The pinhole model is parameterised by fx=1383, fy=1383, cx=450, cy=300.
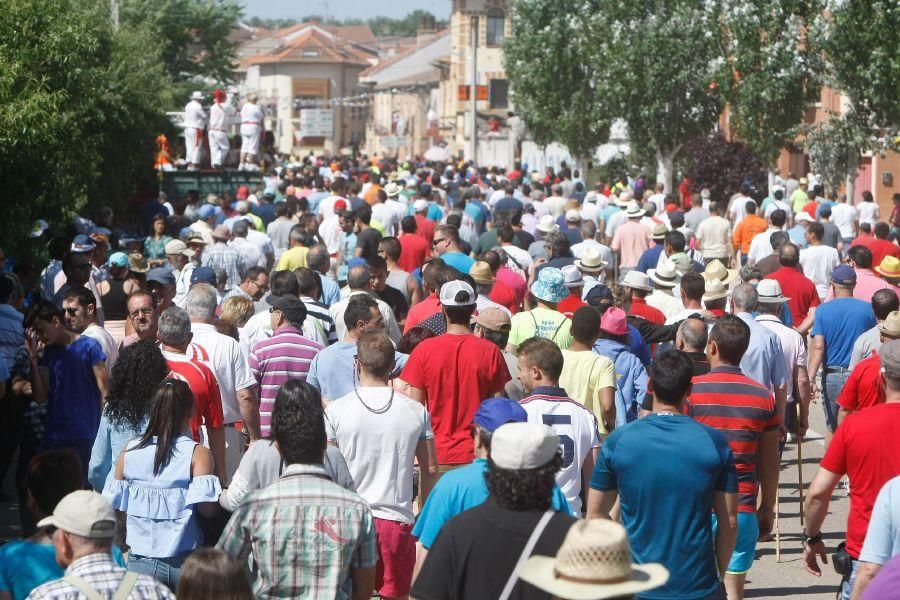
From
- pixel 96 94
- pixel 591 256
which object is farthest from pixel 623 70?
pixel 591 256

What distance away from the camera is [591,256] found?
11688 mm

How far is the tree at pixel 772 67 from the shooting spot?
2433cm

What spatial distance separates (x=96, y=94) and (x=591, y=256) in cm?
797

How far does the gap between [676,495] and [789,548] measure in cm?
405

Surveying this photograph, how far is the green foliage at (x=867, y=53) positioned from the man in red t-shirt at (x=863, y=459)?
16.8 meters

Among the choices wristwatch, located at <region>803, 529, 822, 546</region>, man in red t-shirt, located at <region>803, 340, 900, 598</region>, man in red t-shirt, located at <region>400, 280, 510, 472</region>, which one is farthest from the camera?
man in red t-shirt, located at <region>400, 280, 510, 472</region>

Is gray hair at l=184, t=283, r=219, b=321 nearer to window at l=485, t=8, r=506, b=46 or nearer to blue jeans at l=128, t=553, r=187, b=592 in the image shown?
blue jeans at l=128, t=553, r=187, b=592

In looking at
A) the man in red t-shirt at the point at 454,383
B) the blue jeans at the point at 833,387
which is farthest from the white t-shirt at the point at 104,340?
the blue jeans at the point at 833,387

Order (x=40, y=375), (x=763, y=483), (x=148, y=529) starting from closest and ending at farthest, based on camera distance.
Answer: (x=148, y=529), (x=763, y=483), (x=40, y=375)

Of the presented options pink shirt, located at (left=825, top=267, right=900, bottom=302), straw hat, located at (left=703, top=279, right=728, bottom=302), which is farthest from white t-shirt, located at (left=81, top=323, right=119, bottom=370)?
pink shirt, located at (left=825, top=267, right=900, bottom=302)

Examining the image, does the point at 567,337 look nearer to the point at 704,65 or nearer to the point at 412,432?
the point at 412,432

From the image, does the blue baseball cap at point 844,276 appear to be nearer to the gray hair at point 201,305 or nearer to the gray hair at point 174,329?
the gray hair at point 201,305

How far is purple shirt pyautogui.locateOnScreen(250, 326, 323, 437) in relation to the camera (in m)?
8.31

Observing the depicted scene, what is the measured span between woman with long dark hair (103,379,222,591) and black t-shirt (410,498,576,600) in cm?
154
